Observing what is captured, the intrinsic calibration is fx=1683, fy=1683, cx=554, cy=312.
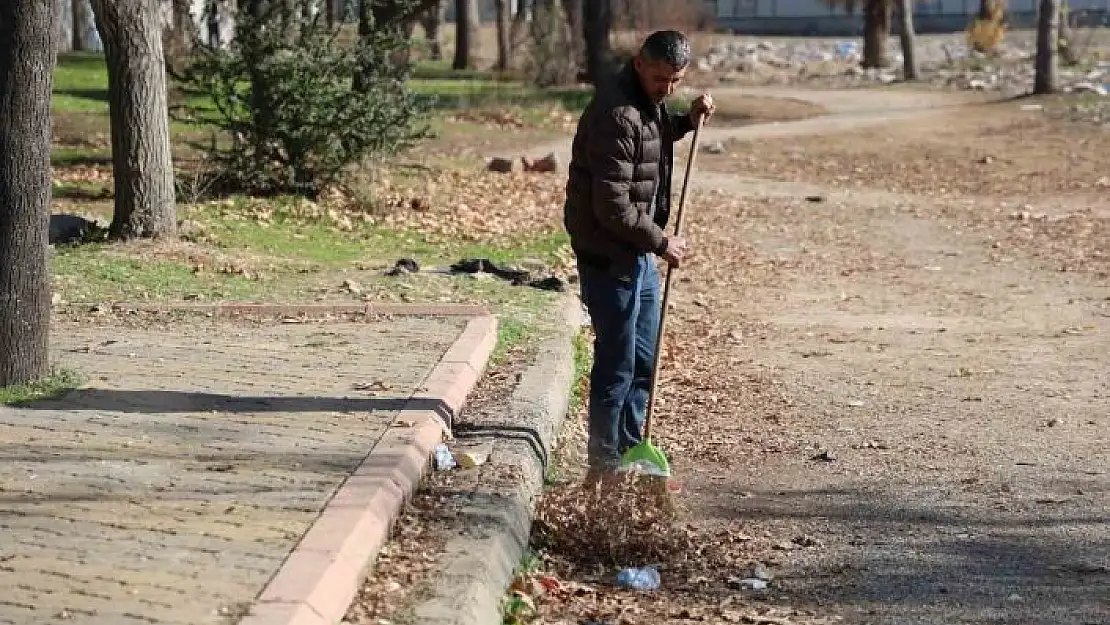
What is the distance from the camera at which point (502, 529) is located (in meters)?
5.84

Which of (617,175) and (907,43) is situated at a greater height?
(617,175)

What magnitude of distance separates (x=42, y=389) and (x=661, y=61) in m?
3.18

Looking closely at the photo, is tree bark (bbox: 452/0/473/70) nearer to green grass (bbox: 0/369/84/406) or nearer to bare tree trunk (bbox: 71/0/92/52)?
bare tree trunk (bbox: 71/0/92/52)

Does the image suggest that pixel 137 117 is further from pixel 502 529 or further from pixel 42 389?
pixel 502 529

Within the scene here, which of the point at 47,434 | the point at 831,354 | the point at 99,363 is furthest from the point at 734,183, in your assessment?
the point at 47,434

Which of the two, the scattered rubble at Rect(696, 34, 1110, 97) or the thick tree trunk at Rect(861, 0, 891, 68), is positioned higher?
the thick tree trunk at Rect(861, 0, 891, 68)

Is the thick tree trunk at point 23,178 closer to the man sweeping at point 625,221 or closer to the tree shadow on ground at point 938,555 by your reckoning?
the man sweeping at point 625,221

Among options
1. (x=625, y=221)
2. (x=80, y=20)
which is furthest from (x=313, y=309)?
(x=80, y=20)

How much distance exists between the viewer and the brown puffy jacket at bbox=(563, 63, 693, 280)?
6.29 meters

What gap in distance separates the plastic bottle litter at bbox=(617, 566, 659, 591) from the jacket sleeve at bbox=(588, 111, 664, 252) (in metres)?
1.26

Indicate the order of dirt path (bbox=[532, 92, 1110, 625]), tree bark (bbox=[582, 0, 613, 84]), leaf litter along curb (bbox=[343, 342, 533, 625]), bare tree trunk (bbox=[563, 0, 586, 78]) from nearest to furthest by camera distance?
leaf litter along curb (bbox=[343, 342, 533, 625])
dirt path (bbox=[532, 92, 1110, 625])
tree bark (bbox=[582, 0, 613, 84])
bare tree trunk (bbox=[563, 0, 586, 78])

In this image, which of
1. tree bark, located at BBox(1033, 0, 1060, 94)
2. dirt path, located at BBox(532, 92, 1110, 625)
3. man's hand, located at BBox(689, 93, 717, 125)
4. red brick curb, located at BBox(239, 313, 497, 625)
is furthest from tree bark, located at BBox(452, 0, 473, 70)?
man's hand, located at BBox(689, 93, 717, 125)

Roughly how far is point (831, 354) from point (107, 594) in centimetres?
624

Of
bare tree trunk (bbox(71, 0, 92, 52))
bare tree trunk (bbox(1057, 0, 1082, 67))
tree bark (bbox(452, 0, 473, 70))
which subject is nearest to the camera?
bare tree trunk (bbox(71, 0, 92, 52))
